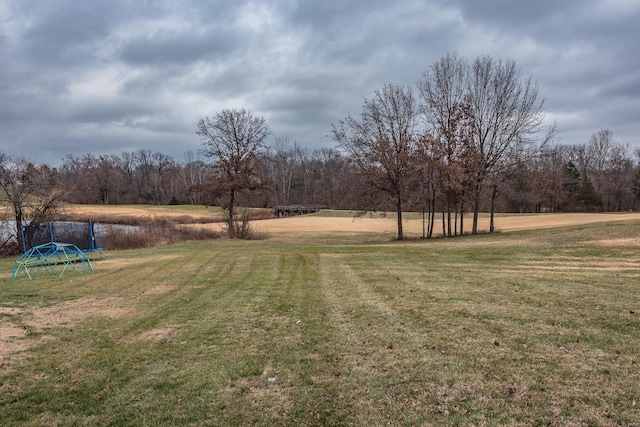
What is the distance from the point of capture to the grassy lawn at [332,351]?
3826 millimetres

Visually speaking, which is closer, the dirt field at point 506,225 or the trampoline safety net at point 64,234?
the trampoline safety net at point 64,234

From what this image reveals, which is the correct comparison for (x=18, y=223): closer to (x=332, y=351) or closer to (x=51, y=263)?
(x=51, y=263)

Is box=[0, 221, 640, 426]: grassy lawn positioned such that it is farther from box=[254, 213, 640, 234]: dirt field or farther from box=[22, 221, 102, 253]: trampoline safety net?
box=[254, 213, 640, 234]: dirt field

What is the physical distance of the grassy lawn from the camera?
12.6ft

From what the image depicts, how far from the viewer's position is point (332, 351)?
530 centimetres

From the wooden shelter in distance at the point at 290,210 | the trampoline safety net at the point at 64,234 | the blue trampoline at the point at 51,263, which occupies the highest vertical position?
the wooden shelter in distance at the point at 290,210

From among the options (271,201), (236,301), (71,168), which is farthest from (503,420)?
(71,168)

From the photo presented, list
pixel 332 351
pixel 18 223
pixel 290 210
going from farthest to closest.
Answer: pixel 290 210
pixel 18 223
pixel 332 351

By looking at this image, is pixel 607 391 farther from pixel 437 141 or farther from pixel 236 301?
pixel 437 141

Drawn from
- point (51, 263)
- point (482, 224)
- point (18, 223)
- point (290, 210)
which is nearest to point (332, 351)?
point (51, 263)

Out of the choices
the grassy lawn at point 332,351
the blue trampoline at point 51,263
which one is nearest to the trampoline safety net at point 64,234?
the blue trampoline at point 51,263

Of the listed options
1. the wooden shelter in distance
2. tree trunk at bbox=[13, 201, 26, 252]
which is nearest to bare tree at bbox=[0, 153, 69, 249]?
tree trunk at bbox=[13, 201, 26, 252]

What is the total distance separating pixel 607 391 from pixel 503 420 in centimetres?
123

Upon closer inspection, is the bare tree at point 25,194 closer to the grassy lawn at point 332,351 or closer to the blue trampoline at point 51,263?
the blue trampoline at point 51,263
